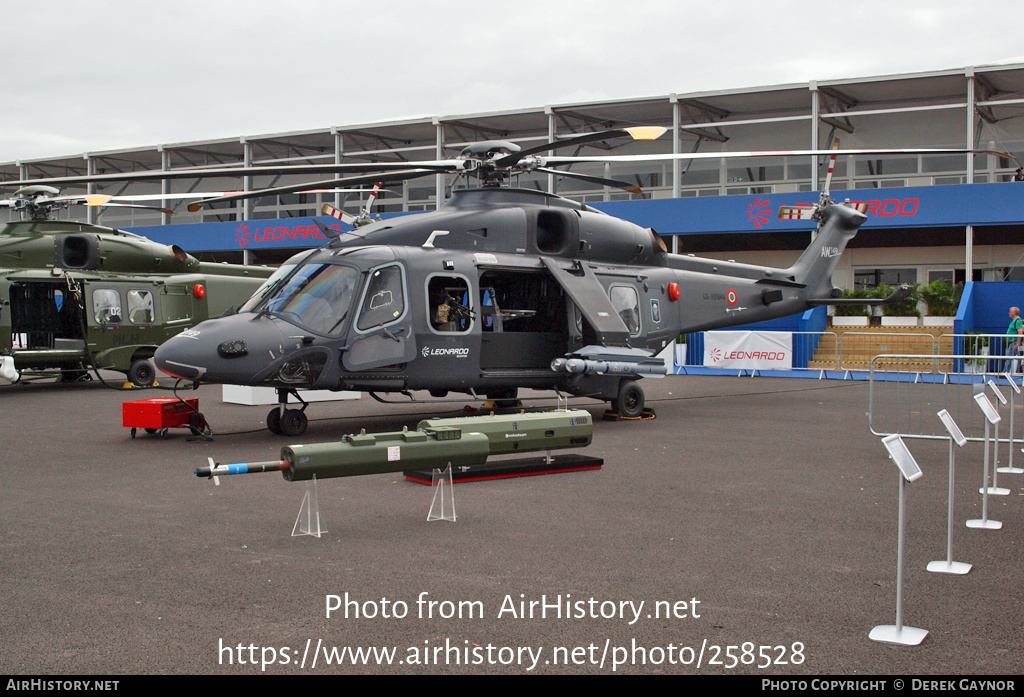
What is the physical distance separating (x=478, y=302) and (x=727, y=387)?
9841 mm

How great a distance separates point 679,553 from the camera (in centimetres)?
602

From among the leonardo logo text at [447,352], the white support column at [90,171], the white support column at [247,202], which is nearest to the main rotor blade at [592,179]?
the leonardo logo text at [447,352]

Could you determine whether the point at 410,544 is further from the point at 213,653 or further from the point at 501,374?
the point at 501,374

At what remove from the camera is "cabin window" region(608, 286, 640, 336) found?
547 inches

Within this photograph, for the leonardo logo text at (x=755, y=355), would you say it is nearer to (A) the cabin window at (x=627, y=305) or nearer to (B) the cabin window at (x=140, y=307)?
(A) the cabin window at (x=627, y=305)

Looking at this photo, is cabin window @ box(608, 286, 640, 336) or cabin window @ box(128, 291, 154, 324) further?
cabin window @ box(128, 291, 154, 324)

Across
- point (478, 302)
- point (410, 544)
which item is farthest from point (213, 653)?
point (478, 302)

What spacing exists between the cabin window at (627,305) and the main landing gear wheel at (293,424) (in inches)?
203

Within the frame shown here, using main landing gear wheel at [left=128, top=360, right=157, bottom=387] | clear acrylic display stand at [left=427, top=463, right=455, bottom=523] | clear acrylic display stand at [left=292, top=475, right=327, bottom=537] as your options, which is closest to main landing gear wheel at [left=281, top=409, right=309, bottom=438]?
clear acrylic display stand at [left=427, top=463, right=455, bottom=523]

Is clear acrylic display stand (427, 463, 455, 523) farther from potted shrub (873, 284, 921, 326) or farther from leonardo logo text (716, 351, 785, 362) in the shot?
potted shrub (873, 284, 921, 326)

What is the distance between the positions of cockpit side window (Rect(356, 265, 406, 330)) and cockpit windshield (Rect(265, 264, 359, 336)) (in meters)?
0.21

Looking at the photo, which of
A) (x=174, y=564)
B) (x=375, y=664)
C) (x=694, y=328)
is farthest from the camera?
(x=694, y=328)

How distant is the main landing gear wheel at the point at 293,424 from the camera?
454 inches

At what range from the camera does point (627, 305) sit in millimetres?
14070
